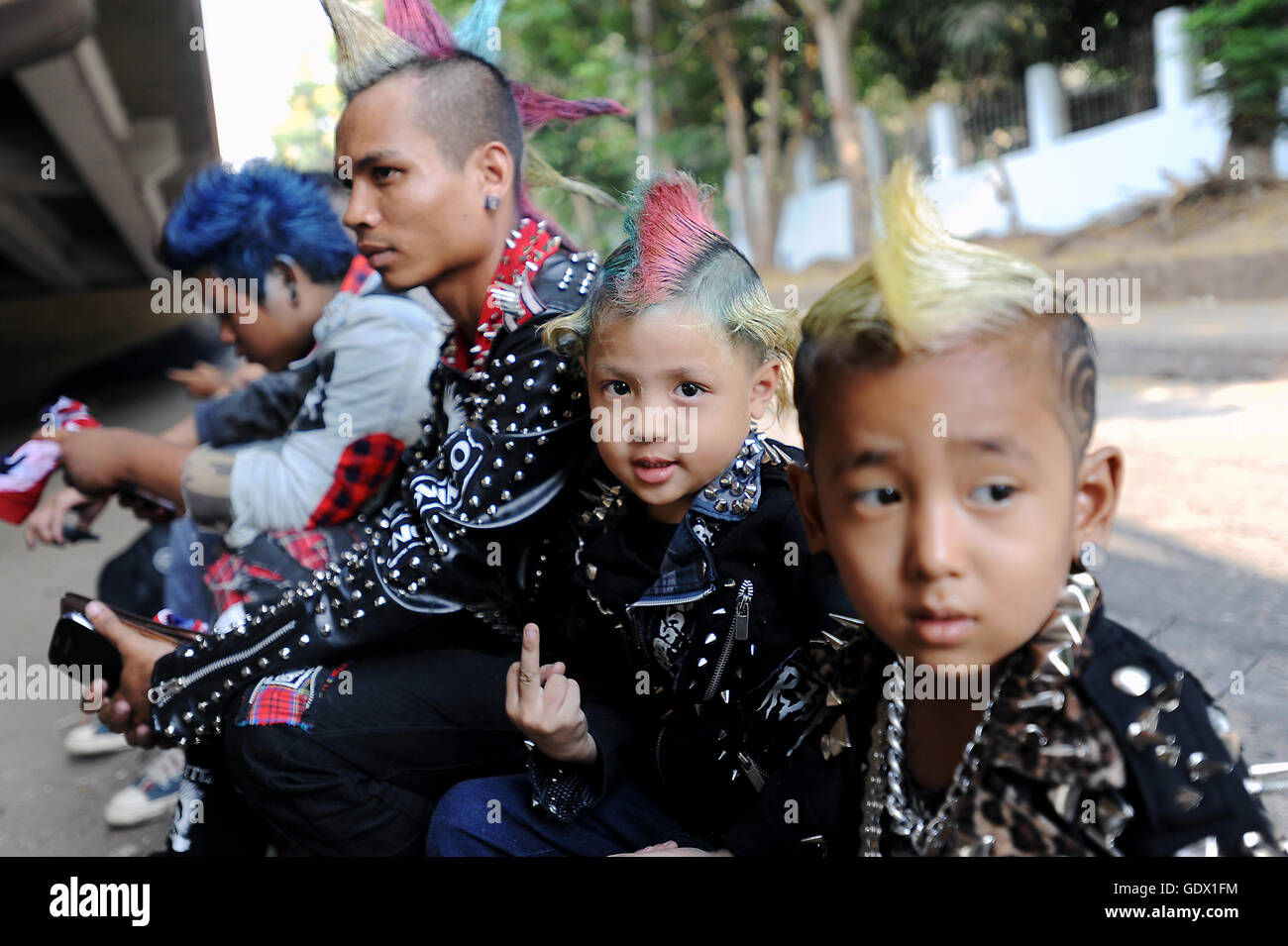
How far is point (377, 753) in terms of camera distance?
164 centimetres

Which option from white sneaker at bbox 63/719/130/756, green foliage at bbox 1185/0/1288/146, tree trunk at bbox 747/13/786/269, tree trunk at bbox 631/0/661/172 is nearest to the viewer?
white sneaker at bbox 63/719/130/756

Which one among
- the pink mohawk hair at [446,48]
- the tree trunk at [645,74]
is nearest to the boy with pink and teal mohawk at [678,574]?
the pink mohawk hair at [446,48]

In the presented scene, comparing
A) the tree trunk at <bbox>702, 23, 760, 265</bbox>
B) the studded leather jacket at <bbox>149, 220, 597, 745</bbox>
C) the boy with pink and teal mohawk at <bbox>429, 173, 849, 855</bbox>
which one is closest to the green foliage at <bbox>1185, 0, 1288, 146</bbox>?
the tree trunk at <bbox>702, 23, 760, 265</bbox>

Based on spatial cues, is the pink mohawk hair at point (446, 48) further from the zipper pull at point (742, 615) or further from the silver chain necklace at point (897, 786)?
the silver chain necklace at point (897, 786)

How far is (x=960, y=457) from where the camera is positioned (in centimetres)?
95

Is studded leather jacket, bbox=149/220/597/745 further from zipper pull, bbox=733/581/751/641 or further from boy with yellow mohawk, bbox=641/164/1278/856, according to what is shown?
boy with yellow mohawk, bbox=641/164/1278/856

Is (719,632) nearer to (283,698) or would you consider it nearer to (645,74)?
(283,698)

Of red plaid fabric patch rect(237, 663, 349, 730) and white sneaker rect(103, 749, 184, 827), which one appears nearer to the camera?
red plaid fabric patch rect(237, 663, 349, 730)

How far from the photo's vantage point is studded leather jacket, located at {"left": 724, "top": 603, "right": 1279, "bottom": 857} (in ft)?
3.15

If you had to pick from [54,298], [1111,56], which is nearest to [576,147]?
[1111,56]

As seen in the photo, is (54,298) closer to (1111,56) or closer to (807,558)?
(1111,56)

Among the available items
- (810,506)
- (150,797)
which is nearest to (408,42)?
(810,506)

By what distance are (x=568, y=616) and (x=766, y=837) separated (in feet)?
1.67

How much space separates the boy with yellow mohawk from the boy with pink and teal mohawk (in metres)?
0.33
